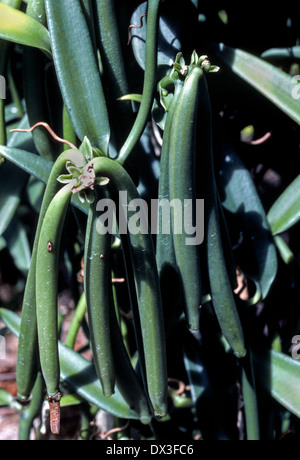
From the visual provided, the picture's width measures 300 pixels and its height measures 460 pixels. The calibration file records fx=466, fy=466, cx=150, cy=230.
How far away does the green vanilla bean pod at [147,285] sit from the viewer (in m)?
0.42

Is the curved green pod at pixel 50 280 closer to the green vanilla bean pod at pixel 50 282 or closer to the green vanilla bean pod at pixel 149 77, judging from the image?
the green vanilla bean pod at pixel 50 282

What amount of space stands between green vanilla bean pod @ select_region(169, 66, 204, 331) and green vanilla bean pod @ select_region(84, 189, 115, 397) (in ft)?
0.27

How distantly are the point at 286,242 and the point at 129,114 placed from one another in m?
0.30

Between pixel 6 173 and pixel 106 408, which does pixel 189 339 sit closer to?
pixel 106 408

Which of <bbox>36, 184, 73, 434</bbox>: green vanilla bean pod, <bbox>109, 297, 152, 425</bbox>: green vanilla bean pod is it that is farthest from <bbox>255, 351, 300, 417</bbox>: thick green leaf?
<bbox>36, 184, 73, 434</bbox>: green vanilla bean pod

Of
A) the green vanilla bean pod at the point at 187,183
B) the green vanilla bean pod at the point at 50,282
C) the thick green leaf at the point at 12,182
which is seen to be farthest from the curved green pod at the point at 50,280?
the thick green leaf at the point at 12,182

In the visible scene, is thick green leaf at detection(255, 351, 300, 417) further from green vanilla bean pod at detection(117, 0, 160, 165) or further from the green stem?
green vanilla bean pod at detection(117, 0, 160, 165)

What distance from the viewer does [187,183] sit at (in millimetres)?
446

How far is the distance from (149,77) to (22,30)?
14cm

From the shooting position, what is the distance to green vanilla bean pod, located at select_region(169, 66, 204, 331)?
0.42 m

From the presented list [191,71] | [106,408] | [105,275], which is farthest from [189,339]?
[191,71]

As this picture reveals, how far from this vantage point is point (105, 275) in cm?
43

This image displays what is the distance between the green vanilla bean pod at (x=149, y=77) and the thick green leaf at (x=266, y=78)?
0.12 m

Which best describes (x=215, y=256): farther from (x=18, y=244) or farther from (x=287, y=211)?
(x=18, y=244)
